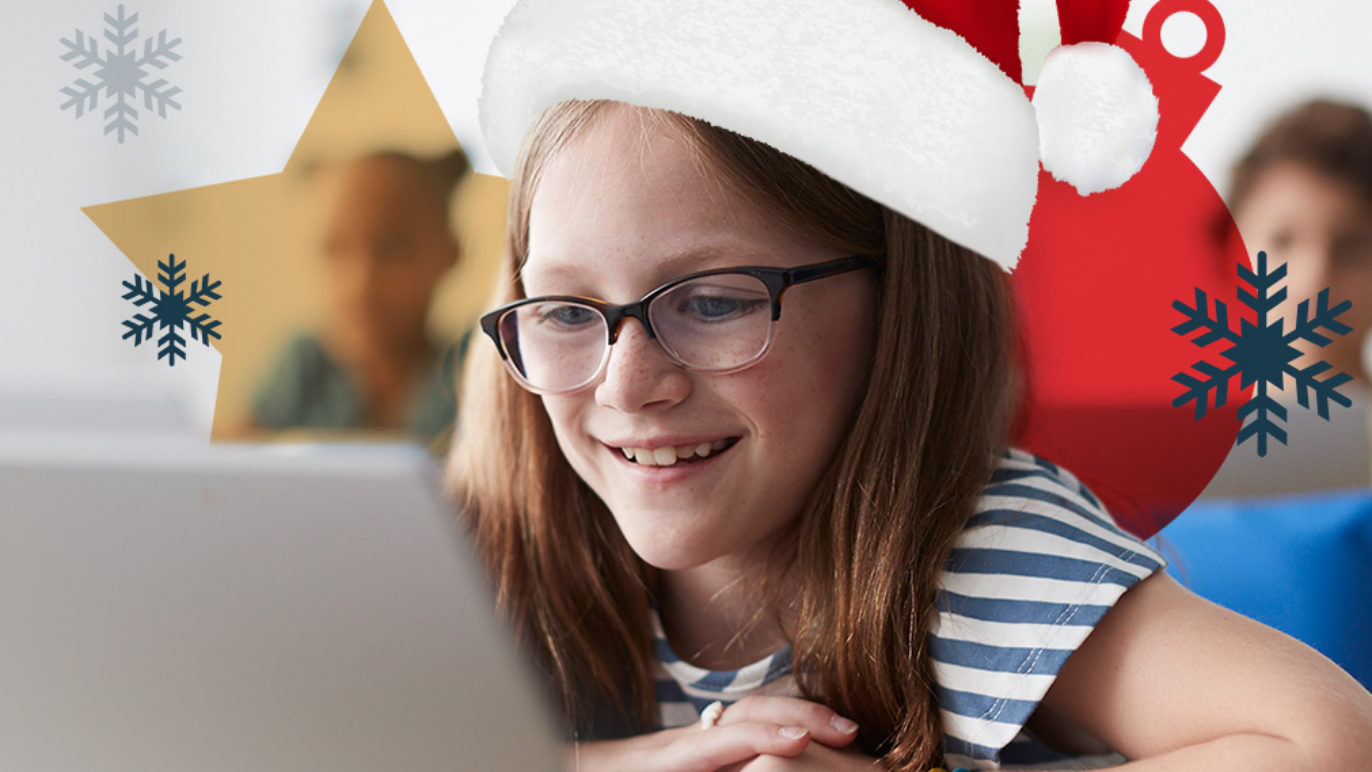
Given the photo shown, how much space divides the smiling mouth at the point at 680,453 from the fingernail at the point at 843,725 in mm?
210

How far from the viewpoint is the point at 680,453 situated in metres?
0.82

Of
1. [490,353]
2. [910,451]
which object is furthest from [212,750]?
[490,353]

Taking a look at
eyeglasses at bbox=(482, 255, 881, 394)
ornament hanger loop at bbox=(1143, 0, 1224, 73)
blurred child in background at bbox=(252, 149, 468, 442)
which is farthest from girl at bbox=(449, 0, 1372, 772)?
blurred child in background at bbox=(252, 149, 468, 442)

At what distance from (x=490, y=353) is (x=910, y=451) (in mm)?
455

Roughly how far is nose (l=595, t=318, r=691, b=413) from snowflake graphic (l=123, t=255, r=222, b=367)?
479mm

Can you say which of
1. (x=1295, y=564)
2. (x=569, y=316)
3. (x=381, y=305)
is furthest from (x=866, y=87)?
(x=381, y=305)

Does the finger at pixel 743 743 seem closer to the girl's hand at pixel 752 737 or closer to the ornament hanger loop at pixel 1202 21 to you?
the girl's hand at pixel 752 737

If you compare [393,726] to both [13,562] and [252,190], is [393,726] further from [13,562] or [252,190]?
[252,190]

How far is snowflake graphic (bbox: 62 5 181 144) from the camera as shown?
103 centimetres

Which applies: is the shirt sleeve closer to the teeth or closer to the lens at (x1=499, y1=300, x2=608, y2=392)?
the teeth

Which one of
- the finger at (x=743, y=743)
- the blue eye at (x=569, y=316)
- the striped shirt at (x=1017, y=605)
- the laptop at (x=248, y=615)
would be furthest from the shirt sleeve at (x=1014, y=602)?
the laptop at (x=248, y=615)

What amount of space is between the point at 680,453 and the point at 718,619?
23cm

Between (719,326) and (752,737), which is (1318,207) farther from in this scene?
(752,737)

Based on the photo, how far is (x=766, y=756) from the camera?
2.37 ft
